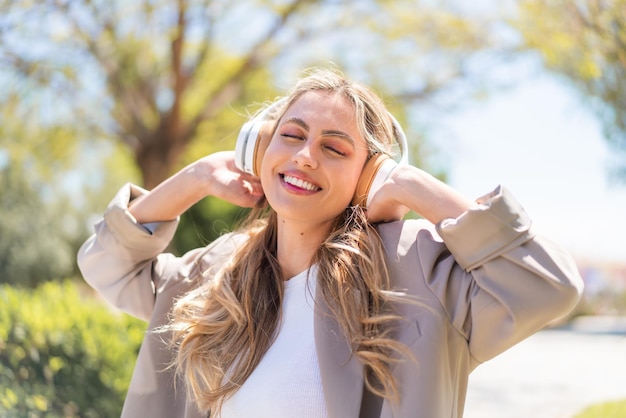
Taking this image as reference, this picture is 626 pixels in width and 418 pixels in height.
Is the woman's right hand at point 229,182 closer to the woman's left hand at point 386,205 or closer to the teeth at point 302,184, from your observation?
Answer: the teeth at point 302,184

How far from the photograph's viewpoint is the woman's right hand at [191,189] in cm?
257

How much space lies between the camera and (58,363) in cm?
442

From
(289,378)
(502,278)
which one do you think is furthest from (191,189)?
(502,278)

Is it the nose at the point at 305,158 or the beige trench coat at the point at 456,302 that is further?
the nose at the point at 305,158

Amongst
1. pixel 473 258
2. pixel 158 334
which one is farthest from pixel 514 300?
pixel 158 334

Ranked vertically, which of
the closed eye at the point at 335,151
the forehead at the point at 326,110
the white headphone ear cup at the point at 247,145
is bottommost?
the white headphone ear cup at the point at 247,145

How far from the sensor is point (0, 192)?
48.2ft

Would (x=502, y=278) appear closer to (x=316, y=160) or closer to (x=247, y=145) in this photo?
(x=316, y=160)

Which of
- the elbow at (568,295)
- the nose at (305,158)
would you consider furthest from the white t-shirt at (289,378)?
the elbow at (568,295)

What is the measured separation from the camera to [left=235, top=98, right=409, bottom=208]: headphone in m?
2.19

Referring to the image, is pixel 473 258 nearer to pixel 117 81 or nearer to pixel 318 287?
pixel 318 287

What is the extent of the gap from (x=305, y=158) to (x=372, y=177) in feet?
0.69

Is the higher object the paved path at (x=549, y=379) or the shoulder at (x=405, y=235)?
the shoulder at (x=405, y=235)

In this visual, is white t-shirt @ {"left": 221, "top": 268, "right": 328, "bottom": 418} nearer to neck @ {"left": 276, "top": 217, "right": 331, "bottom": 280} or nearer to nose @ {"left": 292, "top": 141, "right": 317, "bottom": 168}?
neck @ {"left": 276, "top": 217, "right": 331, "bottom": 280}
